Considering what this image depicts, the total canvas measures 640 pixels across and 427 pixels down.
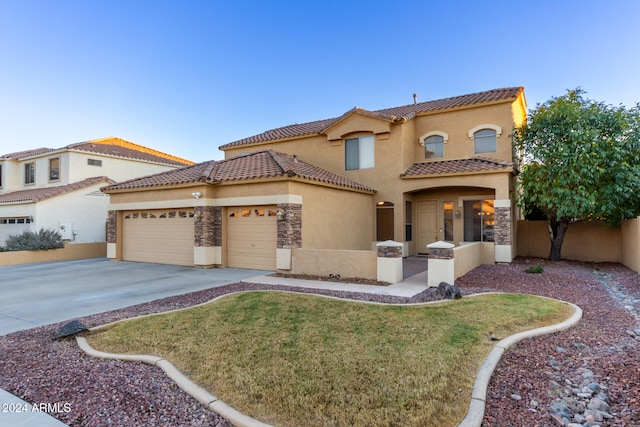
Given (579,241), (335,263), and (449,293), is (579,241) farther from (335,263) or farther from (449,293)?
(335,263)

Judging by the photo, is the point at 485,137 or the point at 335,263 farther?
the point at 485,137

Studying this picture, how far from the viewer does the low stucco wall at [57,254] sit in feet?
52.4

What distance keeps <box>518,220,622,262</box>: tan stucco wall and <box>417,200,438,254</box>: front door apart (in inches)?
164

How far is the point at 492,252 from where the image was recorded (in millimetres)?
14797

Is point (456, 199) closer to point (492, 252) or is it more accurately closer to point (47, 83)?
Result: point (492, 252)

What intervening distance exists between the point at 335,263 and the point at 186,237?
6.89 metres

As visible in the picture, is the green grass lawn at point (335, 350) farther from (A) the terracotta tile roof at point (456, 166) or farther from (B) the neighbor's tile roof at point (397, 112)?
(B) the neighbor's tile roof at point (397, 112)

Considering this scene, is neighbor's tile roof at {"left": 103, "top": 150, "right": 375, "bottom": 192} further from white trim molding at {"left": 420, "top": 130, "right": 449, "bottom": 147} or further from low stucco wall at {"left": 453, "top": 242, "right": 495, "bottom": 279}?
low stucco wall at {"left": 453, "top": 242, "right": 495, "bottom": 279}

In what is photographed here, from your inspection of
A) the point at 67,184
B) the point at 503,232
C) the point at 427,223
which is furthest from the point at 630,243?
the point at 67,184

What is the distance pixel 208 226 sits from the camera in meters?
14.0

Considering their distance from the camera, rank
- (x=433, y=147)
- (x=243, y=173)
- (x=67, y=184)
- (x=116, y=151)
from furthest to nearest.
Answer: (x=116, y=151) → (x=67, y=184) → (x=433, y=147) → (x=243, y=173)

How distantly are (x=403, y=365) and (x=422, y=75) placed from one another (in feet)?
61.1

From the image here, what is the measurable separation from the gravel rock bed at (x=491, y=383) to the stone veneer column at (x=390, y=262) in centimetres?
461

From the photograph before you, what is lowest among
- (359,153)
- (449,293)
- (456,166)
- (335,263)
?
(449,293)
